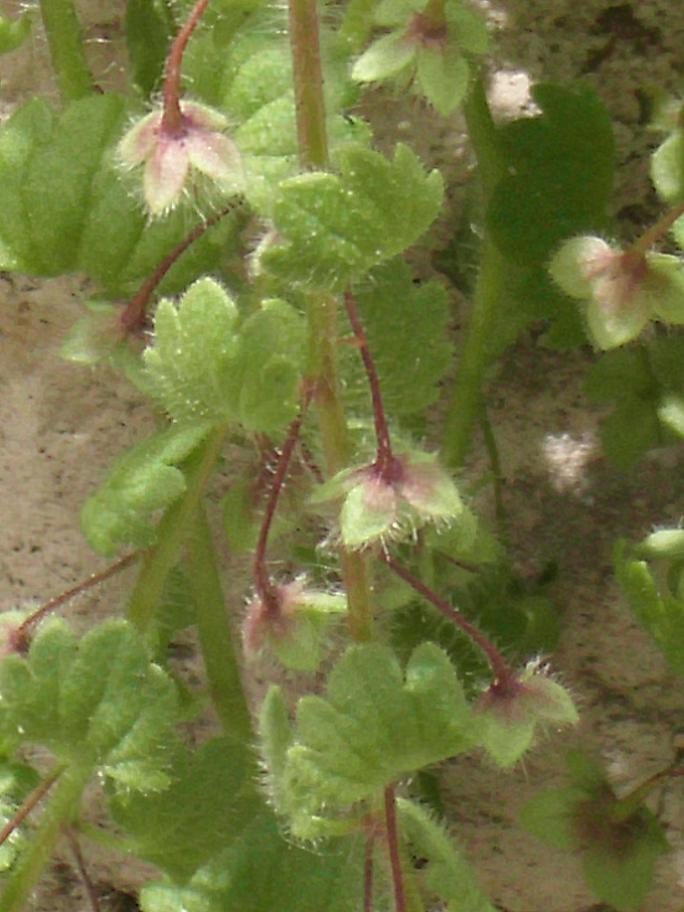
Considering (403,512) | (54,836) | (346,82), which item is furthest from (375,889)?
(346,82)

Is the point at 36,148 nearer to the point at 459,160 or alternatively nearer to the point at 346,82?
the point at 346,82

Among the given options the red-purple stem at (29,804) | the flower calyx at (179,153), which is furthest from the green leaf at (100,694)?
the flower calyx at (179,153)

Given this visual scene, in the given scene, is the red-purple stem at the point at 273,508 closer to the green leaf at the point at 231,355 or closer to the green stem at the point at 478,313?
the green leaf at the point at 231,355

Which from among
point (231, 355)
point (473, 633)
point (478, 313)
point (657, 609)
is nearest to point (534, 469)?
point (478, 313)

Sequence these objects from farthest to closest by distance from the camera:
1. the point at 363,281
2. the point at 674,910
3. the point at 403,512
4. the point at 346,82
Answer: the point at 674,910
the point at 363,281
the point at 346,82
the point at 403,512

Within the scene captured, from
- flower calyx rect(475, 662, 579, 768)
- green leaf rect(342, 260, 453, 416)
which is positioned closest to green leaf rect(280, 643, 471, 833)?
flower calyx rect(475, 662, 579, 768)

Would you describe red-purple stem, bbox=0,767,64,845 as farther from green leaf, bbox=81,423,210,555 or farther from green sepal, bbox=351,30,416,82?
green sepal, bbox=351,30,416,82
